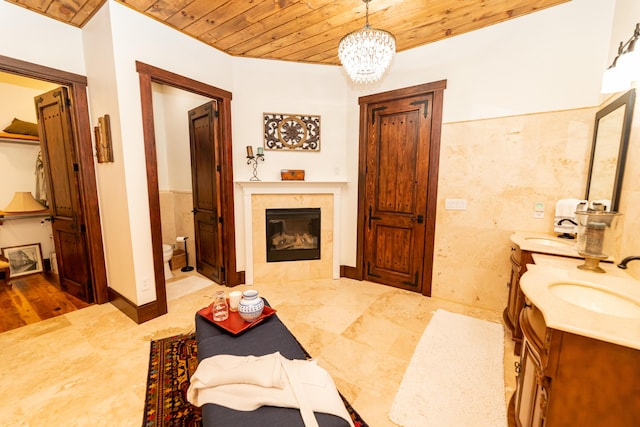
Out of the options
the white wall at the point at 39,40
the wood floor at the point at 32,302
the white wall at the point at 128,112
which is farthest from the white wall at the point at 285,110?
the wood floor at the point at 32,302

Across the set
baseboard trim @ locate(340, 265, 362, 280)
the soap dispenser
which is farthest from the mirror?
baseboard trim @ locate(340, 265, 362, 280)

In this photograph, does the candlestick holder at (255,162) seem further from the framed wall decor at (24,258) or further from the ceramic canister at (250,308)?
the framed wall decor at (24,258)

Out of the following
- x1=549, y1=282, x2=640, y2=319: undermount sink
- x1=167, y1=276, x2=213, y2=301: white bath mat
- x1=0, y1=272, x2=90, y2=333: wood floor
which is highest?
x1=549, y1=282, x2=640, y2=319: undermount sink

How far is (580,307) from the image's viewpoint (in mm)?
1036

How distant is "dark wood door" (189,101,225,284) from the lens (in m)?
3.29

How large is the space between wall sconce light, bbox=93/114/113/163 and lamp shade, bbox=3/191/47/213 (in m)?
2.04

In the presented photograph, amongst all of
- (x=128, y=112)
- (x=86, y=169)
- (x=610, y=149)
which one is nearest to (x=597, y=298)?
(x=610, y=149)

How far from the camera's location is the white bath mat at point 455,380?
1.58m

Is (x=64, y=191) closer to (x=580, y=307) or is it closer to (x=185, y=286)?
(x=185, y=286)

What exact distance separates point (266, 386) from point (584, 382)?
1210 mm

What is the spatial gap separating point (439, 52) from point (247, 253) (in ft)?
10.8

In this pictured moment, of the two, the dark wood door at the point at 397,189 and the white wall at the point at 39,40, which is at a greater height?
the white wall at the point at 39,40

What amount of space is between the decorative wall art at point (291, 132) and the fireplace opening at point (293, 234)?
2.81 ft

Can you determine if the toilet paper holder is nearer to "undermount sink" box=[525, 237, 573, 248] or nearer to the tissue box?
the tissue box
